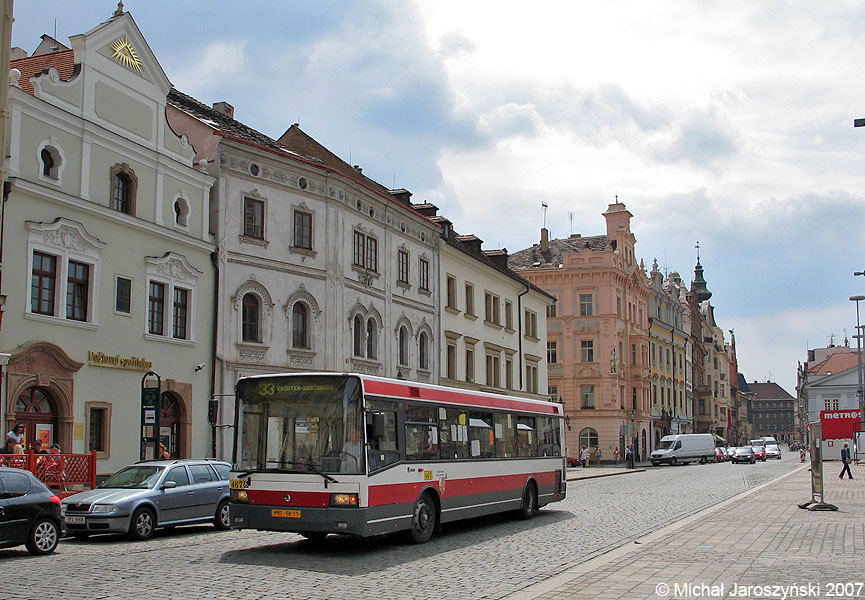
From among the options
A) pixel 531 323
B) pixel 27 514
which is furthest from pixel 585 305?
pixel 27 514

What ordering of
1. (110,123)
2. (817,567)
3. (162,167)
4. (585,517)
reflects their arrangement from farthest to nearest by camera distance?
(162,167)
(110,123)
(585,517)
(817,567)

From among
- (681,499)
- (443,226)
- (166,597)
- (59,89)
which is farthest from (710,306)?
(166,597)

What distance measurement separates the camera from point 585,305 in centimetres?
7006

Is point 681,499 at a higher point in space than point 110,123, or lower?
lower

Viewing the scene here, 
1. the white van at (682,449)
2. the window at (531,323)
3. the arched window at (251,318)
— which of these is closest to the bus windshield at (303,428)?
the arched window at (251,318)

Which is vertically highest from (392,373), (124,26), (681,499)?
(124,26)

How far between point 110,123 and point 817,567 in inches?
834

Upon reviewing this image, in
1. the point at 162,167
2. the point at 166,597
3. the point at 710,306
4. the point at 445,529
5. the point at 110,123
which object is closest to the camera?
the point at 166,597

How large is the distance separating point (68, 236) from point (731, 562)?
18170 millimetres

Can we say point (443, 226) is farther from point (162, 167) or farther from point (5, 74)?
point (5, 74)

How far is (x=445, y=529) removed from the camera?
18641 mm

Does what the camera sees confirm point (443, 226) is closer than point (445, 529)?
No

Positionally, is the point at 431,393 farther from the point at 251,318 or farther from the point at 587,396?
the point at 587,396

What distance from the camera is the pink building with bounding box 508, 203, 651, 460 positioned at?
224 feet
